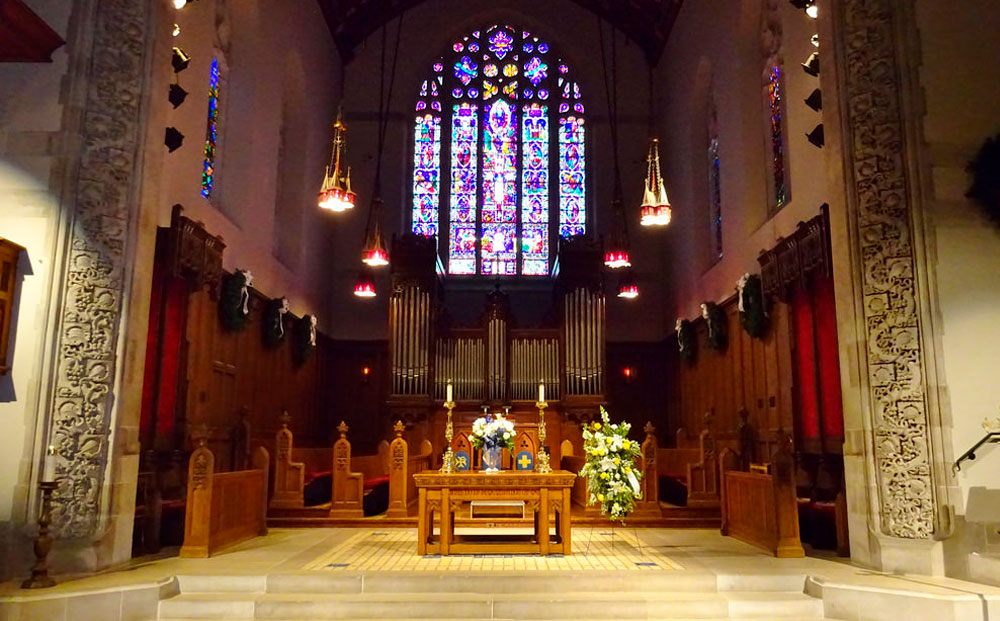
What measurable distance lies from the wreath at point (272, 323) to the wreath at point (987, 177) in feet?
32.9

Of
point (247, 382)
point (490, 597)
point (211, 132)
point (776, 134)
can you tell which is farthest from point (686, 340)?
point (490, 597)

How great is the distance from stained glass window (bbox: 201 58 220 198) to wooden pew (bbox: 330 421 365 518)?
431cm

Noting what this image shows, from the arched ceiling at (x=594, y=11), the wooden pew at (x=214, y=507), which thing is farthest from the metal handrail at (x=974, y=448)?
the arched ceiling at (x=594, y=11)

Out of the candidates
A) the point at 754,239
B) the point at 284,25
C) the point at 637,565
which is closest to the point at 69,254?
the point at 637,565

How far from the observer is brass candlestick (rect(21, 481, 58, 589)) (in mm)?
5949

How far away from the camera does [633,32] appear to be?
1795 cm

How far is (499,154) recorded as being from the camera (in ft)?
58.6

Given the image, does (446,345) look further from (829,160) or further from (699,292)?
(829,160)

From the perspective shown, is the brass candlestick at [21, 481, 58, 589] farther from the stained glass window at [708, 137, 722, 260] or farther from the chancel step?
the stained glass window at [708, 137, 722, 260]

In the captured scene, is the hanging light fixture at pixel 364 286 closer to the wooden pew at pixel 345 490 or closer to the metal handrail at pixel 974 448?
the wooden pew at pixel 345 490

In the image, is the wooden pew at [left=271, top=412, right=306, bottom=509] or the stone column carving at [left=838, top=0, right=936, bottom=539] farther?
the wooden pew at [left=271, top=412, right=306, bottom=509]

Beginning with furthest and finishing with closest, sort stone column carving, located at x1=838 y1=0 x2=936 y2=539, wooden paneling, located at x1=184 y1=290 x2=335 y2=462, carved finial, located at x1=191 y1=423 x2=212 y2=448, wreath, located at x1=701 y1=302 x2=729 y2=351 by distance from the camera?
1. wreath, located at x1=701 y1=302 x2=729 y2=351
2. wooden paneling, located at x1=184 y1=290 x2=335 y2=462
3. carved finial, located at x1=191 y1=423 x2=212 y2=448
4. stone column carving, located at x1=838 y1=0 x2=936 y2=539

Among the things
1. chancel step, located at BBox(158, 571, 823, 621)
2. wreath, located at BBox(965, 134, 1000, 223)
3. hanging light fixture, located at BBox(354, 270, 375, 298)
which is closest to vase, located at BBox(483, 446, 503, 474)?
chancel step, located at BBox(158, 571, 823, 621)

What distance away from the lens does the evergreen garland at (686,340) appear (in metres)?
14.5
